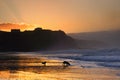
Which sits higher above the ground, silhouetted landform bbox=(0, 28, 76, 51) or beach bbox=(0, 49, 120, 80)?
silhouetted landform bbox=(0, 28, 76, 51)

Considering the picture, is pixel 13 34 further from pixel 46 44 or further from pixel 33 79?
pixel 33 79

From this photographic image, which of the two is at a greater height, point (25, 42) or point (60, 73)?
point (25, 42)

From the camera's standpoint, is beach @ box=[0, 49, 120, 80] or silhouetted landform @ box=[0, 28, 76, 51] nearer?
beach @ box=[0, 49, 120, 80]

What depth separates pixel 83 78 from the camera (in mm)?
24266

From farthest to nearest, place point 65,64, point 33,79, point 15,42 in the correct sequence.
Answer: point 15,42, point 65,64, point 33,79

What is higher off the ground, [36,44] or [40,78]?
[36,44]

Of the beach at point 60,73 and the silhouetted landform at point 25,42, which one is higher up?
the silhouetted landform at point 25,42

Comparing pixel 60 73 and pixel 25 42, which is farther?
pixel 25 42

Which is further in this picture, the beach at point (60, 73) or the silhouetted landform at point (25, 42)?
the silhouetted landform at point (25, 42)

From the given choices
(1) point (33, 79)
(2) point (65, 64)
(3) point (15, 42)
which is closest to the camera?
(1) point (33, 79)

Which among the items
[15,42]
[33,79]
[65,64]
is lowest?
[33,79]

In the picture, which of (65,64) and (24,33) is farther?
(24,33)

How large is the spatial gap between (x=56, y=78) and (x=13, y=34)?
6671 inches

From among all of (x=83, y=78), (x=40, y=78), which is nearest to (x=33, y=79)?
(x=40, y=78)
